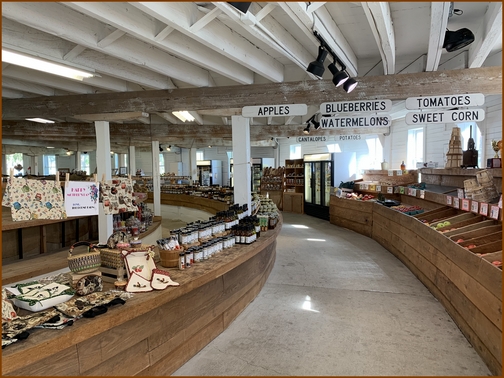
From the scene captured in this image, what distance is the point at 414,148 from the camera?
10406 mm

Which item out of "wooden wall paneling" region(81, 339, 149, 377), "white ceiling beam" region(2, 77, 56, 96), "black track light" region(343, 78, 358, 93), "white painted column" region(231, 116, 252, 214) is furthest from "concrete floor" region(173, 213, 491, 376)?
"white ceiling beam" region(2, 77, 56, 96)

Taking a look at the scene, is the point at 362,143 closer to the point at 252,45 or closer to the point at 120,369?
the point at 252,45

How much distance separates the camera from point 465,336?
3.74 m

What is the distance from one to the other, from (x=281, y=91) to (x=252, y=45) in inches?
37.3

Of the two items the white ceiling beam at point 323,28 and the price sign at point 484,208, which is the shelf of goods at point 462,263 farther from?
the white ceiling beam at point 323,28

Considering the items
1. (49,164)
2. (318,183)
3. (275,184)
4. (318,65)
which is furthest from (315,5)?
(49,164)

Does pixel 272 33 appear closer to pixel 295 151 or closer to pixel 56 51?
pixel 56 51

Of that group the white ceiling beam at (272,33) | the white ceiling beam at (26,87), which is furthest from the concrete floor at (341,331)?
the white ceiling beam at (26,87)

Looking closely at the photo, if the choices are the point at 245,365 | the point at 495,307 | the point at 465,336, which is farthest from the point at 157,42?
the point at 465,336

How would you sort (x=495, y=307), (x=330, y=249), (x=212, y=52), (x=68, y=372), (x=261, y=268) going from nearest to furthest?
(x=68, y=372)
(x=495, y=307)
(x=212, y=52)
(x=261, y=268)
(x=330, y=249)

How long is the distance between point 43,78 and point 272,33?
3920 mm

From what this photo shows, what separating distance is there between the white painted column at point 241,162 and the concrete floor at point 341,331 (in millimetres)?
1568

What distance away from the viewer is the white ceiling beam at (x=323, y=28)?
→ 9.98 feet

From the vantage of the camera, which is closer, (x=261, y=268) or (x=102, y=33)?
(x=102, y=33)
